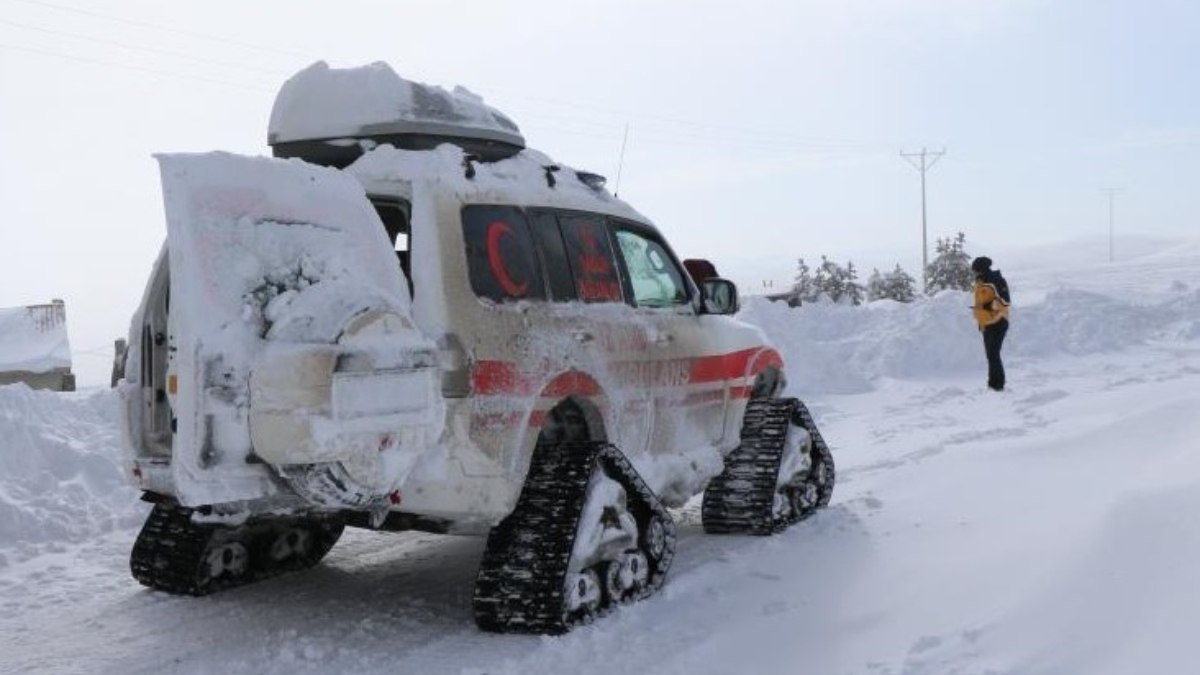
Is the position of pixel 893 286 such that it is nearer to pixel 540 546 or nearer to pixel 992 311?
pixel 992 311

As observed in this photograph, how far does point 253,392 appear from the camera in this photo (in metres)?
4.18

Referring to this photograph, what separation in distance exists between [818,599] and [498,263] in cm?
219

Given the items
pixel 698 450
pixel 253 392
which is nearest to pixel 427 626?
pixel 253 392

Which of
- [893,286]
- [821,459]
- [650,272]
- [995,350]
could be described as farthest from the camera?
[893,286]

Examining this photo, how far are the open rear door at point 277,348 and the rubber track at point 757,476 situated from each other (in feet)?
9.88

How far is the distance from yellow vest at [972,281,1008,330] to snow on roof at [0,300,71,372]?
31575 millimetres

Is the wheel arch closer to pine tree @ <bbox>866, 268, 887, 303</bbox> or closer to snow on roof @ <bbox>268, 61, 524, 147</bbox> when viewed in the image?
snow on roof @ <bbox>268, 61, 524, 147</bbox>

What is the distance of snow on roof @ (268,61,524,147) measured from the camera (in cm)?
557

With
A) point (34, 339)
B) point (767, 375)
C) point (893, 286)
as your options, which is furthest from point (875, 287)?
point (767, 375)

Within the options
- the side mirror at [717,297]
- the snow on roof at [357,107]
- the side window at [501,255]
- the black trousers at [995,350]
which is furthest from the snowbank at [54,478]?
the black trousers at [995,350]

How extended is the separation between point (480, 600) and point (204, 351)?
171 centimetres

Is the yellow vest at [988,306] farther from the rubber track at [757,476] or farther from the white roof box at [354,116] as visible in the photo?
the white roof box at [354,116]

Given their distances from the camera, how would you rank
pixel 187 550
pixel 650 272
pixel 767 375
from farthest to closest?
pixel 767 375
pixel 650 272
pixel 187 550

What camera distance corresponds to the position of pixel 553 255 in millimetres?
5734
